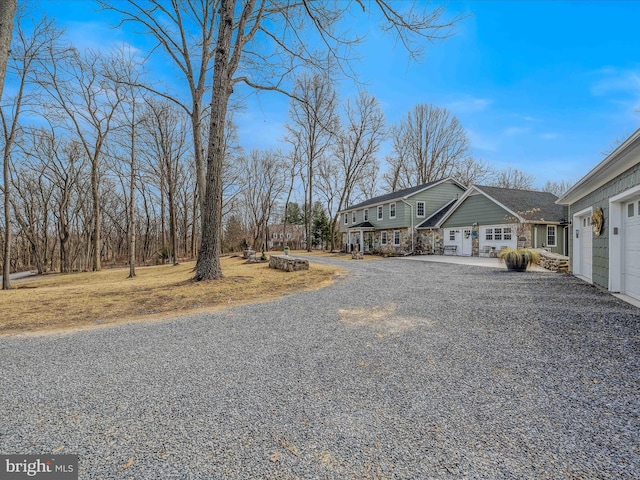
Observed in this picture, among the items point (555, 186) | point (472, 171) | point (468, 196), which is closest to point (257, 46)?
point (468, 196)

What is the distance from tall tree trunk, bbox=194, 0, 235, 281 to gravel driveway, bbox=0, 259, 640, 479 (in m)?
3.91

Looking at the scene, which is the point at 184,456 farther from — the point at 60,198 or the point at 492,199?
the point at 60,198

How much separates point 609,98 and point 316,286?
15753mm

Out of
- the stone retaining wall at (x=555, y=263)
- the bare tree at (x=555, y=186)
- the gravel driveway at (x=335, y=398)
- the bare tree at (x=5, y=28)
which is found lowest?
the gravel driveway at (x=335, y=398)

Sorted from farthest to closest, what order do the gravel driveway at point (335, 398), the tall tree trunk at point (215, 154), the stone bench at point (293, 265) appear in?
the stone bench at point (293, 265)
the tall tree trunk at point (215, 154)
the gravel driveway at point (335, 398)

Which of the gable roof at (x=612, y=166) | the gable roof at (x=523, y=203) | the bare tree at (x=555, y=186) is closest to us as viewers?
the gable roof at (x=612, y=166)

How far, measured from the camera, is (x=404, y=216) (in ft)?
74.3

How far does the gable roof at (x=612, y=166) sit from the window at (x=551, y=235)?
388 inches

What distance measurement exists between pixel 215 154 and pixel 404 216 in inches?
661

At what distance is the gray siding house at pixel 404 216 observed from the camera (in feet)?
74.1

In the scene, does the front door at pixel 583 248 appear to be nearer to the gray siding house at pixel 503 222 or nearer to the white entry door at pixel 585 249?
the white entry door at pixel 585 249

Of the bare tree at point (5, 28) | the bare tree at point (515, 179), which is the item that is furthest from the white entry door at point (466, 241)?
the bare tree at point (5, 28)

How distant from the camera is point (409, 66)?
7703 mm

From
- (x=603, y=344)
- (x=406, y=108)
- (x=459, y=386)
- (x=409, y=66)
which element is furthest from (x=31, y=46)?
(x=406, y=108)
